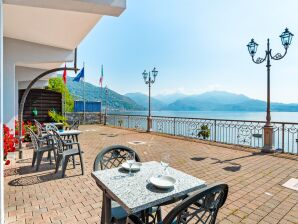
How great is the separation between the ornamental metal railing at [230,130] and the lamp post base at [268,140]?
0.21m

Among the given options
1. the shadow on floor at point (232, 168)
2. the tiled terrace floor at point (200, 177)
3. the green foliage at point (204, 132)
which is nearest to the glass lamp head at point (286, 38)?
the tiled terrace floor at point (200, 177)

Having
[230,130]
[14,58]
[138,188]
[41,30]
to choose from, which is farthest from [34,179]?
[230,130]

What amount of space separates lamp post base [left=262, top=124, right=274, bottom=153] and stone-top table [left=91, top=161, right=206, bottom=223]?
529cm

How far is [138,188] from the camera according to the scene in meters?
1.47

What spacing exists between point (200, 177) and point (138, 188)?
8.53ft

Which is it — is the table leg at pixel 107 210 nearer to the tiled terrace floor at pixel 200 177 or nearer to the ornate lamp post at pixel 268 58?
the tiled terrace floor at pixel 200 177

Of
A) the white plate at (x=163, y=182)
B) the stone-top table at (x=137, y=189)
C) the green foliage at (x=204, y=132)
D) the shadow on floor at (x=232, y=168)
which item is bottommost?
the shadow on floor at (x=232, y=168)

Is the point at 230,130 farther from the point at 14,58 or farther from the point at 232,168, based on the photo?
the point at 14,58

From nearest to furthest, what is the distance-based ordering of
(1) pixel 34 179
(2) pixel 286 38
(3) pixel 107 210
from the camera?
(3) pixel 107 210 → (1) pixel 34 179 → (2) pixel 286 38

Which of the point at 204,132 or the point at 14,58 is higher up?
the point at 14,58

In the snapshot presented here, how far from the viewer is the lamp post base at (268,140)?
5820 millimetres

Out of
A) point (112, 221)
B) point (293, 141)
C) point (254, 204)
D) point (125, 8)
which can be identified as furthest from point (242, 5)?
point (112, 221)

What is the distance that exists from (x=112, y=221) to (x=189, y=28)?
33.1 ft

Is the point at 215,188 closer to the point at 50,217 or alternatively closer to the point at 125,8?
the point at 50,217
